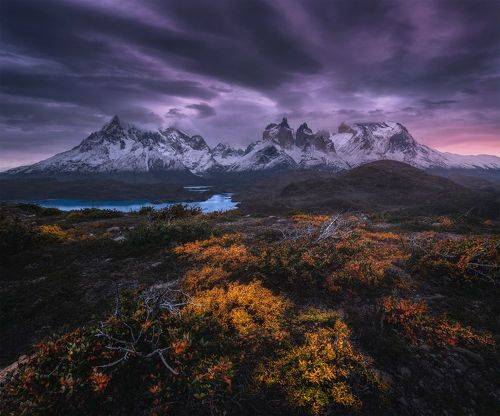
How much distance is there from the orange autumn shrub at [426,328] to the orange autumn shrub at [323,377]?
5.42ft

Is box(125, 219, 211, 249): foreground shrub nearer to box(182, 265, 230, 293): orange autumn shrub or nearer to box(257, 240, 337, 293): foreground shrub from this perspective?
box(182, 265, 230, 293): orange autumn shrub

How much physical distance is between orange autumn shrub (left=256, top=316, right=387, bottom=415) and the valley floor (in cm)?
3

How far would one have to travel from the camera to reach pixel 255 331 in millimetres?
7156

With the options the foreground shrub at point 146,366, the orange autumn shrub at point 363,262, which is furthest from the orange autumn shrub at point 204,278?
the orange autumn shrub at point 363,262

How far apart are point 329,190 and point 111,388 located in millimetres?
85194

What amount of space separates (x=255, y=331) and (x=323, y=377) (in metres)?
2.02

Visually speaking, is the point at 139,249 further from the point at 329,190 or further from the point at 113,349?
the point at 329,190

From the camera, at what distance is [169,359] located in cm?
607

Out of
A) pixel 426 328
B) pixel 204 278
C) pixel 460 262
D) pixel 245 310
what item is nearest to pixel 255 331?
pixel 245 310

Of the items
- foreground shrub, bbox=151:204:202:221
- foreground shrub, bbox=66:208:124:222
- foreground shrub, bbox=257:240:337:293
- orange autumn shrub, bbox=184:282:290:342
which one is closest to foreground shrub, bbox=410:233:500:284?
foreground shrub, bbox=257:240:337:293

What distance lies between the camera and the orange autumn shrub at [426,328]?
6.81 m

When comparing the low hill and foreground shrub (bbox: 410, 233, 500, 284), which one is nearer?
foreground shrub (bbox: 410, 233, 500, 284)

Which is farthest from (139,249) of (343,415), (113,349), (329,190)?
(329,190)

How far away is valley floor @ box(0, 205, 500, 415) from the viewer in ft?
17.4
